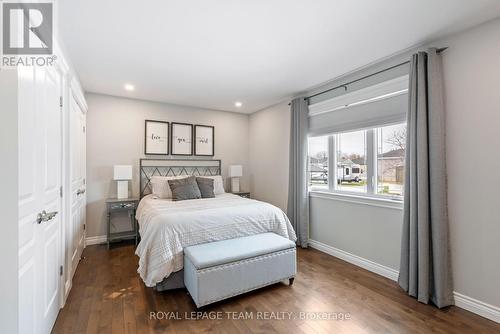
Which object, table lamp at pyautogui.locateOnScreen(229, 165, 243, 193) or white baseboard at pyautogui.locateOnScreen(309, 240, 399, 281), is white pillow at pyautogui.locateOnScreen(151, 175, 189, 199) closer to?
table lamp at pyautogui.locateOnScreen(229, 165, 243, 193)

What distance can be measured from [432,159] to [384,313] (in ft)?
4.98

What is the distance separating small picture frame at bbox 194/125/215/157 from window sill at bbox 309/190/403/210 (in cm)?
233

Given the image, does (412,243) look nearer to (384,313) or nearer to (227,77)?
(384,313)

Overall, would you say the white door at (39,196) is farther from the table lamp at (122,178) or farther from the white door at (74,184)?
the table lamp at (122,178)

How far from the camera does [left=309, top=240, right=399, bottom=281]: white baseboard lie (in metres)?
2.76

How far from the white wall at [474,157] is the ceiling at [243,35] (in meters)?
0.26

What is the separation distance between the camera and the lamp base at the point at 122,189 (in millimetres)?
3922

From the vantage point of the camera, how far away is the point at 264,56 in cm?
268

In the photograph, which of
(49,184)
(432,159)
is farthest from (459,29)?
(49,184)

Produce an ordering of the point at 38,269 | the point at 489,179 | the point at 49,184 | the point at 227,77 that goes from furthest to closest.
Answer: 1. the point at 227,77
2. the point at 489,179
3. the point at 49,184
4. the point at 38,269

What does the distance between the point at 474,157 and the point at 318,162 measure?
198 cm

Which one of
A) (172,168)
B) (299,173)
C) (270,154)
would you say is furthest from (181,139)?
(299,173)

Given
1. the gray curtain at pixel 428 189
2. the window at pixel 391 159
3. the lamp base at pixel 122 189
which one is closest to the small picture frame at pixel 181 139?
the lamp base at pixel 122 189


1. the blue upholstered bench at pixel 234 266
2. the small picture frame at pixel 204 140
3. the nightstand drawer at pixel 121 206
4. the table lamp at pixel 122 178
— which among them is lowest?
the blue upholstered bench at pixel 234 266
